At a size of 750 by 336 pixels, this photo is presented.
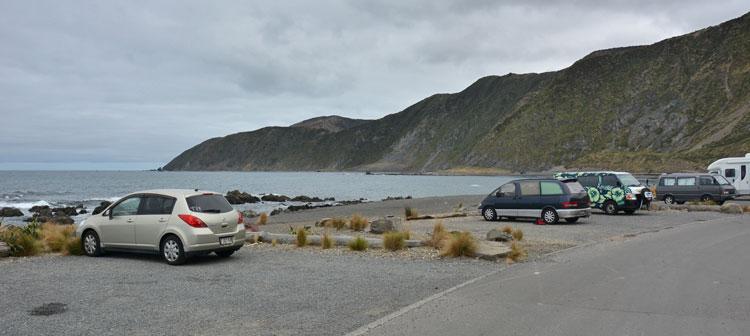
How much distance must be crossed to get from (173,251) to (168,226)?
20.1 inches

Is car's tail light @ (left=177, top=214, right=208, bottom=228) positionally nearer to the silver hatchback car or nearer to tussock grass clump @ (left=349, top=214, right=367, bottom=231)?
the silver hatchback car

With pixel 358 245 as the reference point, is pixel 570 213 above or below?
above

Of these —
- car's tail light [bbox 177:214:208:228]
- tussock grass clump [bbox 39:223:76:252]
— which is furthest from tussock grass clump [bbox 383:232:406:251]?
tussock grass clump [bbox 39:223:76:252]

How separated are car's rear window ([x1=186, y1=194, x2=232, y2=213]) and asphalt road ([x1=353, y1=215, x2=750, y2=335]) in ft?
18.8

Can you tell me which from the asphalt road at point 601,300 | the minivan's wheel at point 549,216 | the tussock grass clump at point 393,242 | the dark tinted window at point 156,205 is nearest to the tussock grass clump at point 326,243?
the tussock grass clump at point 393,242

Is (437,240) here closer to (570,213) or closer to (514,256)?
(514,256)

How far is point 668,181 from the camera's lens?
3294cm

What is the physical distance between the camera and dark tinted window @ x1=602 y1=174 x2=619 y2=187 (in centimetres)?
2569

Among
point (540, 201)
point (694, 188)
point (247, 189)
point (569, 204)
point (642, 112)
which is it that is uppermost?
point (642, 112)

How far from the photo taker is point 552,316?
23.1 ft

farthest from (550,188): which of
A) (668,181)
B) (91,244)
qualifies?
(668,181)

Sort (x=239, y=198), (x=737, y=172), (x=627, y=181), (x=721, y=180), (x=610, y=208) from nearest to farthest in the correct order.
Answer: (x=610, y=208)
(x=627, y=181)
(x=721, y=180)
(x=737, y=172)
(x=239, y=198)

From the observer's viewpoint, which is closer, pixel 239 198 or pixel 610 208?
pixel 610 208

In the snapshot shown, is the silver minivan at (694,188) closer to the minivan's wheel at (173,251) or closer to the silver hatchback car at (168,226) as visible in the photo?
the silver hatchback car at (168,226)
